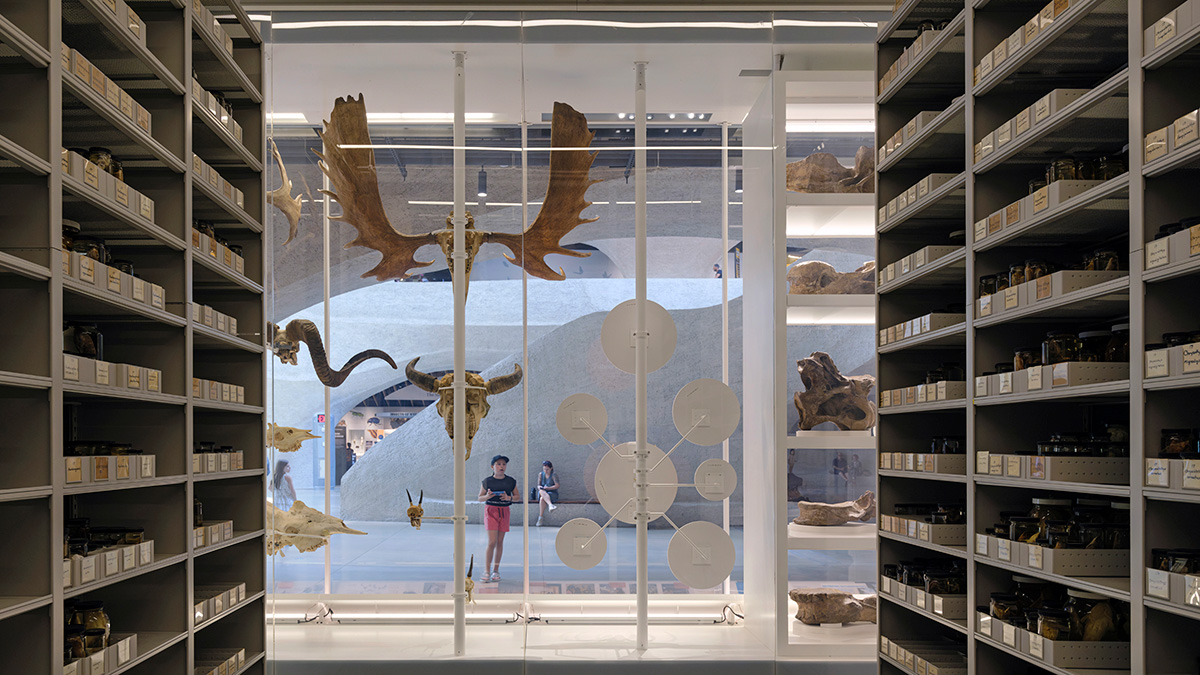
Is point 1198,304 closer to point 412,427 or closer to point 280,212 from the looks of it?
point 412,427

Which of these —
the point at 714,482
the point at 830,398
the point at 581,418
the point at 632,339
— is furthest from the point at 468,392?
the point at 830,398

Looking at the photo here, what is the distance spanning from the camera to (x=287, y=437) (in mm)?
4480

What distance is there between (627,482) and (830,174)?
1.87 meters

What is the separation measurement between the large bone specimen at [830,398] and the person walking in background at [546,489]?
1283 mm

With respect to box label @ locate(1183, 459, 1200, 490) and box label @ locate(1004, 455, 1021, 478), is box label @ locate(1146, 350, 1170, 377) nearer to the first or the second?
box label @ locate(1183, 459, 1200, 490)

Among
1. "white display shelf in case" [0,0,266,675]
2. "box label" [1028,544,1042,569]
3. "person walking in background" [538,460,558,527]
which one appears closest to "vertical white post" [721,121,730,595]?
"person walking in background" [538,460,558,527]

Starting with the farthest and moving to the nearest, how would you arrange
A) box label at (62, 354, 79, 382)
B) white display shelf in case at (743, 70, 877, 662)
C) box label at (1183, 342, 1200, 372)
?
white display shelf in case at (743, 70, 877, 662) < box label at (62, 354, 79, 382) < box label at (1183, 342, 1200, 372)

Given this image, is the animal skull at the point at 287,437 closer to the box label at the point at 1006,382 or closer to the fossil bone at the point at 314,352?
the fossil bone at the point at 314,352

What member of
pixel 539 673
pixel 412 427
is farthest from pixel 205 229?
pixel 539 673

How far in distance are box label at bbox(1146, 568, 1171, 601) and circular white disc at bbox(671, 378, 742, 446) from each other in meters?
2.72

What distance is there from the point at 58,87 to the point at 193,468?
1325mm

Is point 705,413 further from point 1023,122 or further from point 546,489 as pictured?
point 1023,122

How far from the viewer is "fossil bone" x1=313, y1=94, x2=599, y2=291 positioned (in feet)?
14.9

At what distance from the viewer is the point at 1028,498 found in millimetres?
2662
